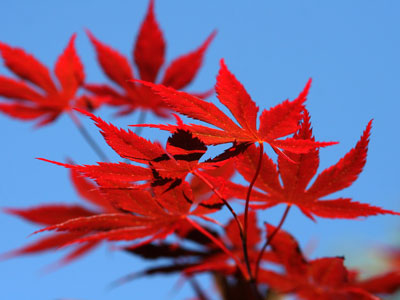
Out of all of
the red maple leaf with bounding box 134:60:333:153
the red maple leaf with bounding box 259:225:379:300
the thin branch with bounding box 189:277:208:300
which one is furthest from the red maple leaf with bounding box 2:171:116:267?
the red maple leaf with bounding box 134:60:333:153

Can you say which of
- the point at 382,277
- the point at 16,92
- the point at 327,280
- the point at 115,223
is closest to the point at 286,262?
the point at 327,280

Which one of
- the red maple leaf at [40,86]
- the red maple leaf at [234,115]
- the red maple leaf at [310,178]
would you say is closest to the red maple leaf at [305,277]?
the red maple leaf at [310,178]

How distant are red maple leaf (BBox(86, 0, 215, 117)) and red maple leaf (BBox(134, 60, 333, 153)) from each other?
52cm

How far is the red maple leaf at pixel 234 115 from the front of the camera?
0.45 m

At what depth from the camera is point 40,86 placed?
103cm

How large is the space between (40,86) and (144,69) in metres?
0.26

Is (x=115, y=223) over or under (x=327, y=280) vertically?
over

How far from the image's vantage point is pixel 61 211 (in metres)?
0.96

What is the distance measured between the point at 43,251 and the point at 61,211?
100 millimetres

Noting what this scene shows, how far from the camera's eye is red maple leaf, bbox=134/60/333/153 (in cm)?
45

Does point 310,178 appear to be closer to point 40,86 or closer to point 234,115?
point 234,115

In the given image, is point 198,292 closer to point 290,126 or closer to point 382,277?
point 382,277

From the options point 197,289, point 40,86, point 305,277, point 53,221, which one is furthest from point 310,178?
point 40,86

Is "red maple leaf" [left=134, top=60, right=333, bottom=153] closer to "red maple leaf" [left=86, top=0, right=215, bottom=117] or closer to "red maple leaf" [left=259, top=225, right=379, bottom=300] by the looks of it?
"red maple leaf" [left=259, top=225, right=379, bottom=300]
